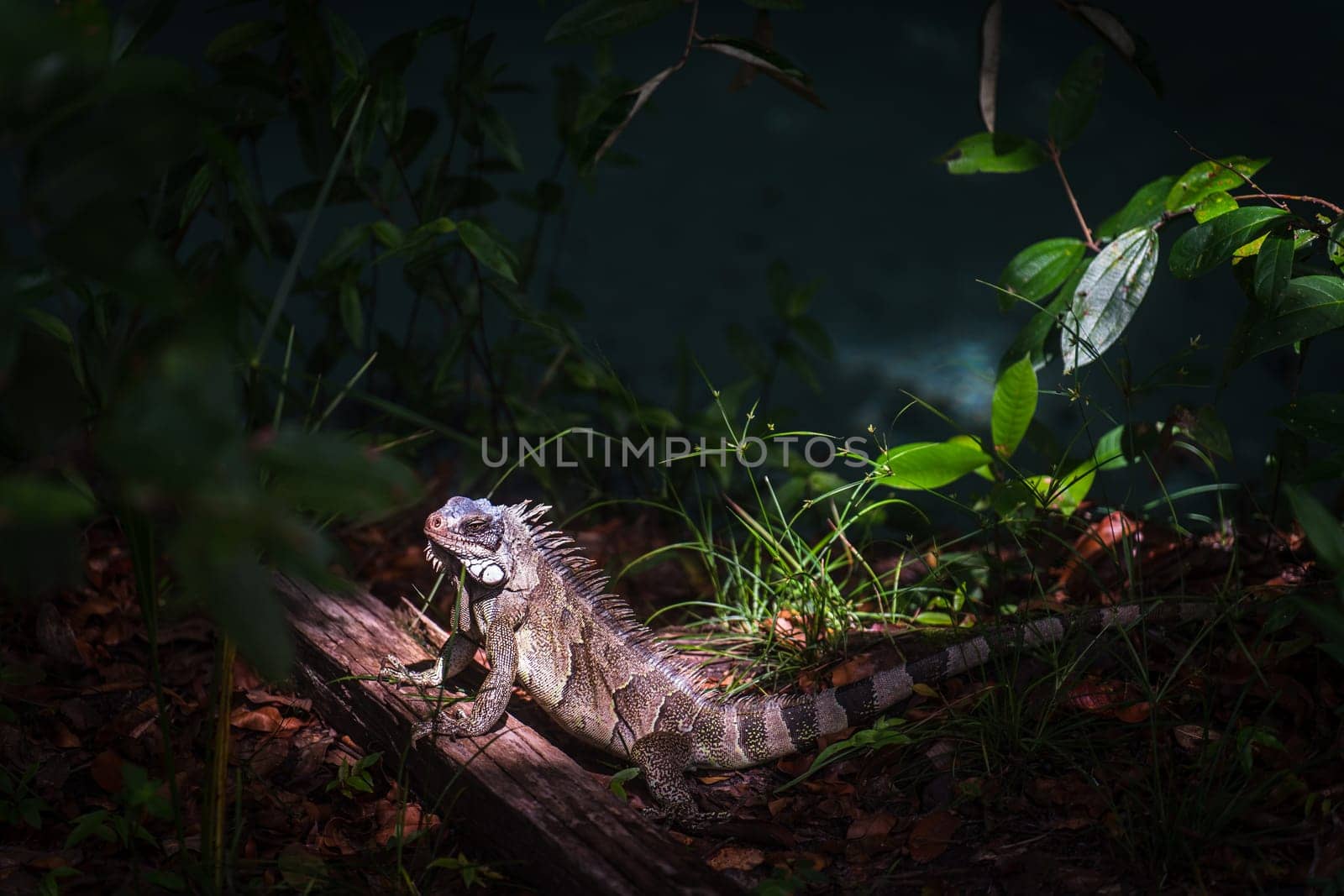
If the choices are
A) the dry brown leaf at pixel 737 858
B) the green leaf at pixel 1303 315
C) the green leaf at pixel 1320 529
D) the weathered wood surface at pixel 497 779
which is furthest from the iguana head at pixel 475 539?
the green leaf at pixel 1303 315

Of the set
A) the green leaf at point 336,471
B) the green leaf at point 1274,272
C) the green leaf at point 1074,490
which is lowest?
the green leaf at point 1074,490

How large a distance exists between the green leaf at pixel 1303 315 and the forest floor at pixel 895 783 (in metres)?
0.76

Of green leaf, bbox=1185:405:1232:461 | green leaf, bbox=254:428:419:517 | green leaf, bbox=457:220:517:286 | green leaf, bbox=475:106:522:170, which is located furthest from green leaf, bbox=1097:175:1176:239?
green leaf, bbox=254:428:419:517

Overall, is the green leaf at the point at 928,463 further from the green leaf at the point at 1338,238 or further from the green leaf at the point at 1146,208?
the green leaf at the point at 1338,238

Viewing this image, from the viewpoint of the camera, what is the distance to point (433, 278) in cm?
426

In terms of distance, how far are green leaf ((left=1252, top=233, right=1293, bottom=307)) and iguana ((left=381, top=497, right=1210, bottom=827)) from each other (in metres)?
0.94

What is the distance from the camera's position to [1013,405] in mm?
3271

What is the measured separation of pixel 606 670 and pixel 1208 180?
2.33 m

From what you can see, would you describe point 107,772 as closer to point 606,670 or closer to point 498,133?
point 606,670

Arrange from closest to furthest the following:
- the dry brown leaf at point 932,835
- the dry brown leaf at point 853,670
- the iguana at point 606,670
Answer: the dry brown leaf at point 932,835, the iguana at point 606,670, the dry brown leaf at point 853,670

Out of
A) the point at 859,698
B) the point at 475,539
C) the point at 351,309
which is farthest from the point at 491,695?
the point at 351,309

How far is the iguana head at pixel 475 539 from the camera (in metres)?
3.07

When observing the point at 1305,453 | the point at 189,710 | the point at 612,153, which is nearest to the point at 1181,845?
the point at 1305,453

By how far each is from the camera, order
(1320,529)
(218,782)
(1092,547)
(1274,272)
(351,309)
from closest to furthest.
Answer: (1320,529) < (218,782) < (1274,272) < (1092,547) < (351,309)
